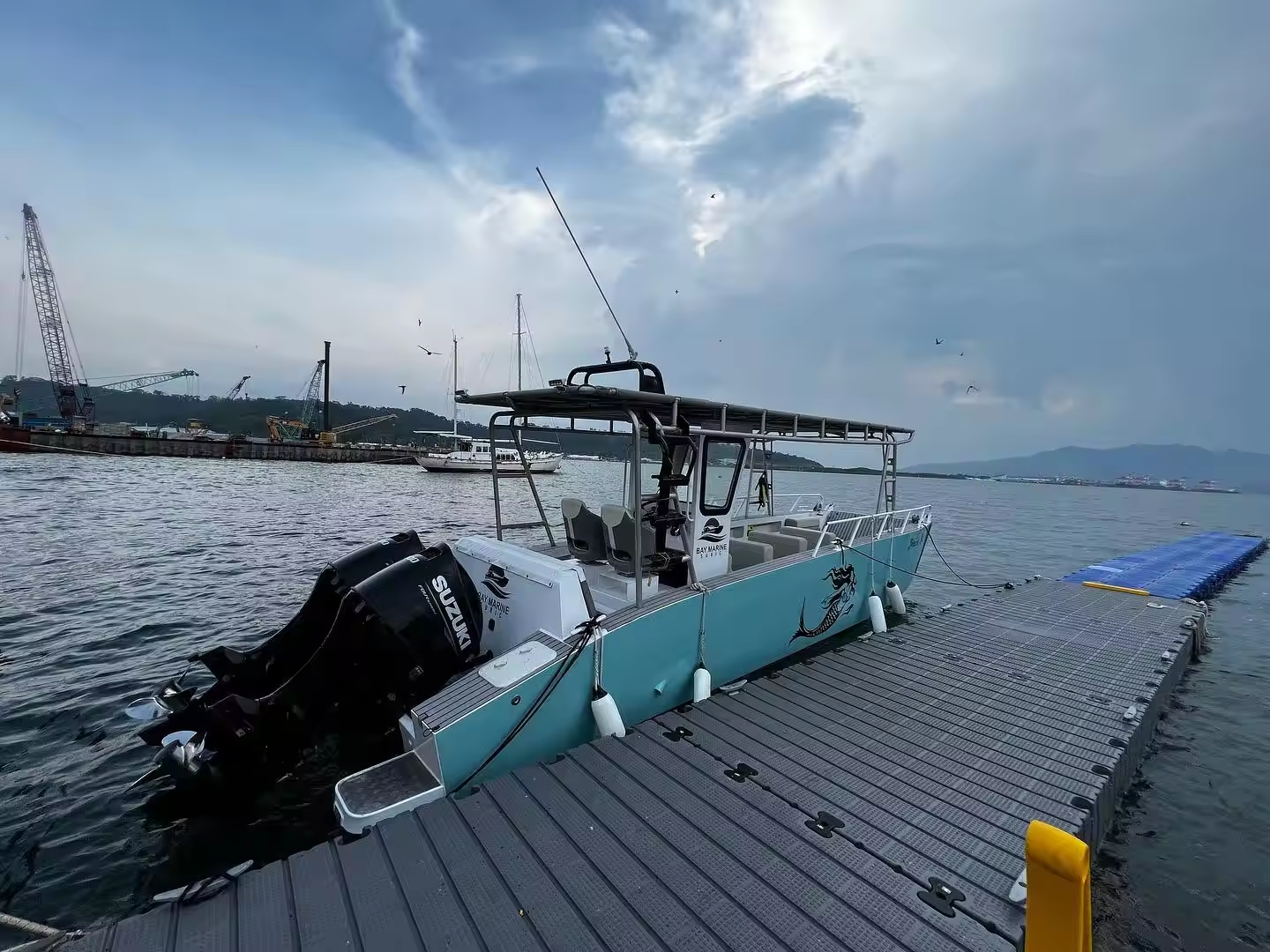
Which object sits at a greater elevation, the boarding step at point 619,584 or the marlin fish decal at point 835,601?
the boarding step at point 619,584

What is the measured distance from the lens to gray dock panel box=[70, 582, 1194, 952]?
102 inches

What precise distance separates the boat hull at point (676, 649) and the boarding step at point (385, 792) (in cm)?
17

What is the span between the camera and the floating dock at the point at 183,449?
43.9m

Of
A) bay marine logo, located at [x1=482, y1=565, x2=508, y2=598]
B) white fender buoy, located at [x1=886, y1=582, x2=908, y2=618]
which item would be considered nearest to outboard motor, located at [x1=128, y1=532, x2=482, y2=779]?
bay marine logo, located at [x1=482, y1=565, x2=508, y2=598]

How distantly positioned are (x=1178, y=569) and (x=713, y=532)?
17.2 m

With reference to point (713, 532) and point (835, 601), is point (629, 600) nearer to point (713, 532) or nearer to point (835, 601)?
point (713, 532)

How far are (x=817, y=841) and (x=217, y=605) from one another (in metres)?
10.6

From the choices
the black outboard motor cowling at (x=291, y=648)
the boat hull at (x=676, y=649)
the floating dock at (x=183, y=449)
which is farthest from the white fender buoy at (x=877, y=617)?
the floating dock at (x=183, y=449)

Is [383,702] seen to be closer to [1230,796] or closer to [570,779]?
[570,779]

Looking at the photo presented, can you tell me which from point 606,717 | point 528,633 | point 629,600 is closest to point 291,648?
point 528,633

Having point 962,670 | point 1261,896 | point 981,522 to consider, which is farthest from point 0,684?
point 981,522

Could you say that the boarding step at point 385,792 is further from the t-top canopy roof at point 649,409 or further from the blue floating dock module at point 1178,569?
the blue floating dock module at point 1178,569

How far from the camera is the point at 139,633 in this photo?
26.1 feet

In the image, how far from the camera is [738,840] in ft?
10.7
